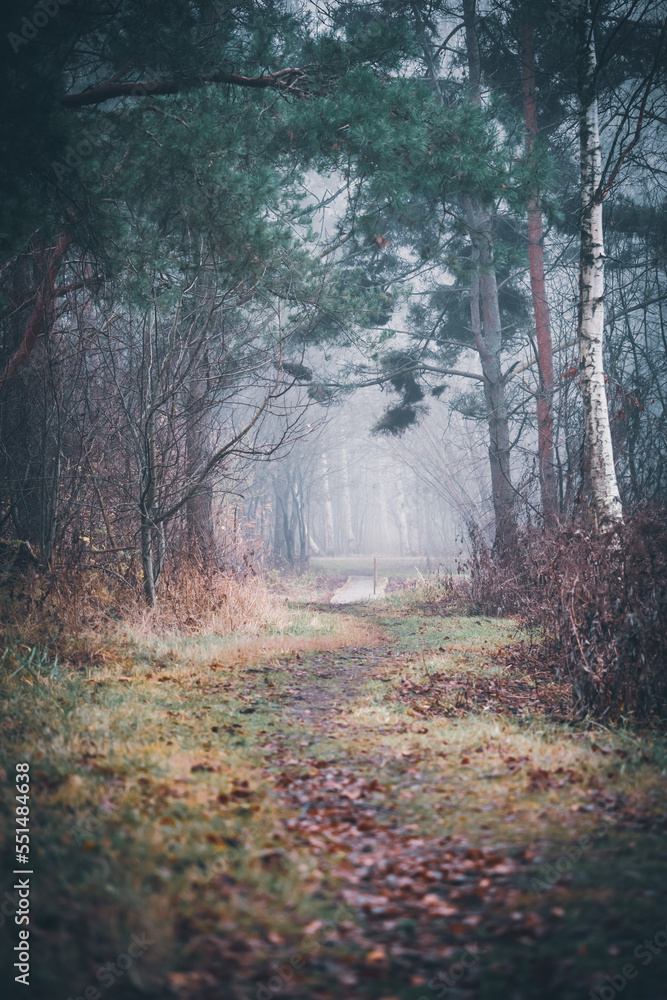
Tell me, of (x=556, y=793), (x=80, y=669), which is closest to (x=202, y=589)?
(x=80, y=669)

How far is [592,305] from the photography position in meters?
7.37

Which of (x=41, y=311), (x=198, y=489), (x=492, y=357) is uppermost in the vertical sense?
(x=492, y=357)

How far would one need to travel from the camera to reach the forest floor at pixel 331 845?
8.10 ft

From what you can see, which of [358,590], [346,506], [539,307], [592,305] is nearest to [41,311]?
[592,305]

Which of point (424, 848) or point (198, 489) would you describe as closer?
point (424, 848)

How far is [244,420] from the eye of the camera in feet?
92.2

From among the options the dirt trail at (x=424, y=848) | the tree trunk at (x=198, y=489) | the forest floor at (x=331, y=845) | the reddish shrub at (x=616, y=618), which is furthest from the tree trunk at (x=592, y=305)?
the tree trunk at (x=198, y=489)

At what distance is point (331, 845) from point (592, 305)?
6.49 meters

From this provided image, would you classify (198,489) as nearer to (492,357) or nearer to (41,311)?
(41,311)

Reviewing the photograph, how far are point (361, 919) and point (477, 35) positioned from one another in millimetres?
17059

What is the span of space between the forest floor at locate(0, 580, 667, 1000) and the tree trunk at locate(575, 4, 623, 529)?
7.71ft

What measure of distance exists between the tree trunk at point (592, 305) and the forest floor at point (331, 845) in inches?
92.5

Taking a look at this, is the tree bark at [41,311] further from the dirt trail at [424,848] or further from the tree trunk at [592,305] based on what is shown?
the tree trunk at [592,305]

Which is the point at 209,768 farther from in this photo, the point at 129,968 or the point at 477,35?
the point at 477,35
